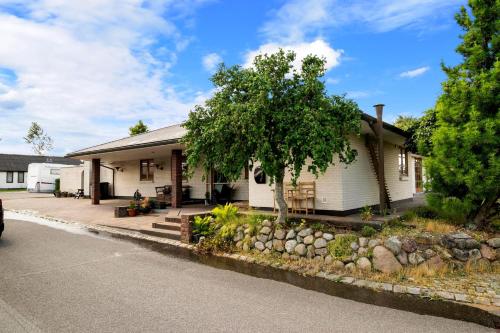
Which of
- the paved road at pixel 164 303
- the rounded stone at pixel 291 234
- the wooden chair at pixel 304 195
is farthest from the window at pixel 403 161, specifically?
the paved road at pixel 164 303

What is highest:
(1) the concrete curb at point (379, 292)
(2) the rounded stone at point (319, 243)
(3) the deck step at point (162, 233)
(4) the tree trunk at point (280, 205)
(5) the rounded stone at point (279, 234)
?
(4) the tree trunk at point (280, 205)

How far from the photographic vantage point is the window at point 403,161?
44.0ft

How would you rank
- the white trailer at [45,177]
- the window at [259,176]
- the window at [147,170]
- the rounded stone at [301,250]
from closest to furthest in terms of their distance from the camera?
the rounded stone at [301,250] → the window at [259,176] → the window at [147,170] → the white trailer at [45,177]

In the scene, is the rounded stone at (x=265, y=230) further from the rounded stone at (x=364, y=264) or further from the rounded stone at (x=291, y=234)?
the rounded stone at (x=364, y=264)

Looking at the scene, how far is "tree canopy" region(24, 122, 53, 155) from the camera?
5269cm

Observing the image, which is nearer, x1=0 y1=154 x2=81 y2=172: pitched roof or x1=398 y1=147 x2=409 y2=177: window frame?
x1=398 y1=147 x2=409 y2=177: window frame

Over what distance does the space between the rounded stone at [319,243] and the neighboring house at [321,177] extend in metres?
2.58

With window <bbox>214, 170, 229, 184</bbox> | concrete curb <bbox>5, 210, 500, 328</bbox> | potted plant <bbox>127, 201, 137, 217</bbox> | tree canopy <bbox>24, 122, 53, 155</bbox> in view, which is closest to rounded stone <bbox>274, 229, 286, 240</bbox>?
concrete curb <bbox>5, 210, 500, 328</bbox>

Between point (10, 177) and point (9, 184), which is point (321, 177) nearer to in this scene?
point (10, 177)

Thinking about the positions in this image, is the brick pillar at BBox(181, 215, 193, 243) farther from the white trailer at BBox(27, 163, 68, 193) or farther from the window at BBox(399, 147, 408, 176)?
the white trailer at BBox(27, 163, 68, 193)

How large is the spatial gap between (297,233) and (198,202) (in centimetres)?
963

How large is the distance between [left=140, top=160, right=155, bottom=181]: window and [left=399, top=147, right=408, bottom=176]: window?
13.7m

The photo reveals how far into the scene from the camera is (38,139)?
53906 millimetres

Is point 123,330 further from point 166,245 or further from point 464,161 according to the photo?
point 464,161
